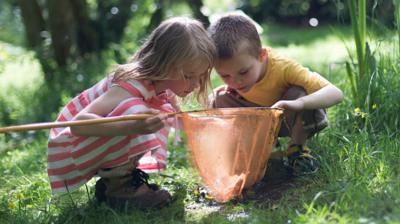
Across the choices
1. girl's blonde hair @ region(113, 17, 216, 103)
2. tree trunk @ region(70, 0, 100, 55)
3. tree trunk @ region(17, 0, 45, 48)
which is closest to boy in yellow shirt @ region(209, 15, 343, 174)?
girl's blonde hair @ region(113, 17, 216, 103)

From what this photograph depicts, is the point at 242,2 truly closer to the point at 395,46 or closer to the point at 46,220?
the point at 395,46

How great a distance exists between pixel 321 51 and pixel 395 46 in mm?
3778

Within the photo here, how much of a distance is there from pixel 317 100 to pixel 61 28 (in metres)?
4.69

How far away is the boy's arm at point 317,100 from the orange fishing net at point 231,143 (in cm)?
10

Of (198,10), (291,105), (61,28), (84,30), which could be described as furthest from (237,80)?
(84,30)

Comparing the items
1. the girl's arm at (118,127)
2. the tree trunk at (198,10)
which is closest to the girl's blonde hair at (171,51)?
the girl's arm at (118,127)

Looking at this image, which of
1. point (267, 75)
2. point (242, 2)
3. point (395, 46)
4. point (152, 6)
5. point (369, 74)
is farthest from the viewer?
point (242, 2)

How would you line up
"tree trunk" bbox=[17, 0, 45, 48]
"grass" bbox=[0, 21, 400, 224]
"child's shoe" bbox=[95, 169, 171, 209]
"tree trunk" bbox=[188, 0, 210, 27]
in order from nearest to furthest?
1. "grass" bbox=[0, 21, 400, 224]
2. "child's shoe" bbox=[95, 169, 171, 209]
3. "tree trunk" bbox=[188, 0, 210, 27]
4. "tree trunk" bbox=[17, 0, 45, 48]

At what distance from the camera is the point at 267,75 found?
3.08 metres

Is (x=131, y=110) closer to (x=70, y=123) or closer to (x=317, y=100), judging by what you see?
(x=70, y=123)

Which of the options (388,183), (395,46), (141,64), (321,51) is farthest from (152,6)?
(388,183)

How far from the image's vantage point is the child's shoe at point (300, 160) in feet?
9.52

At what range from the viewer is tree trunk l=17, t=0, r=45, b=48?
709 cm

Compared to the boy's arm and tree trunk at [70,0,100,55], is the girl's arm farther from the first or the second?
tree trunk at [70,0,100,55]
